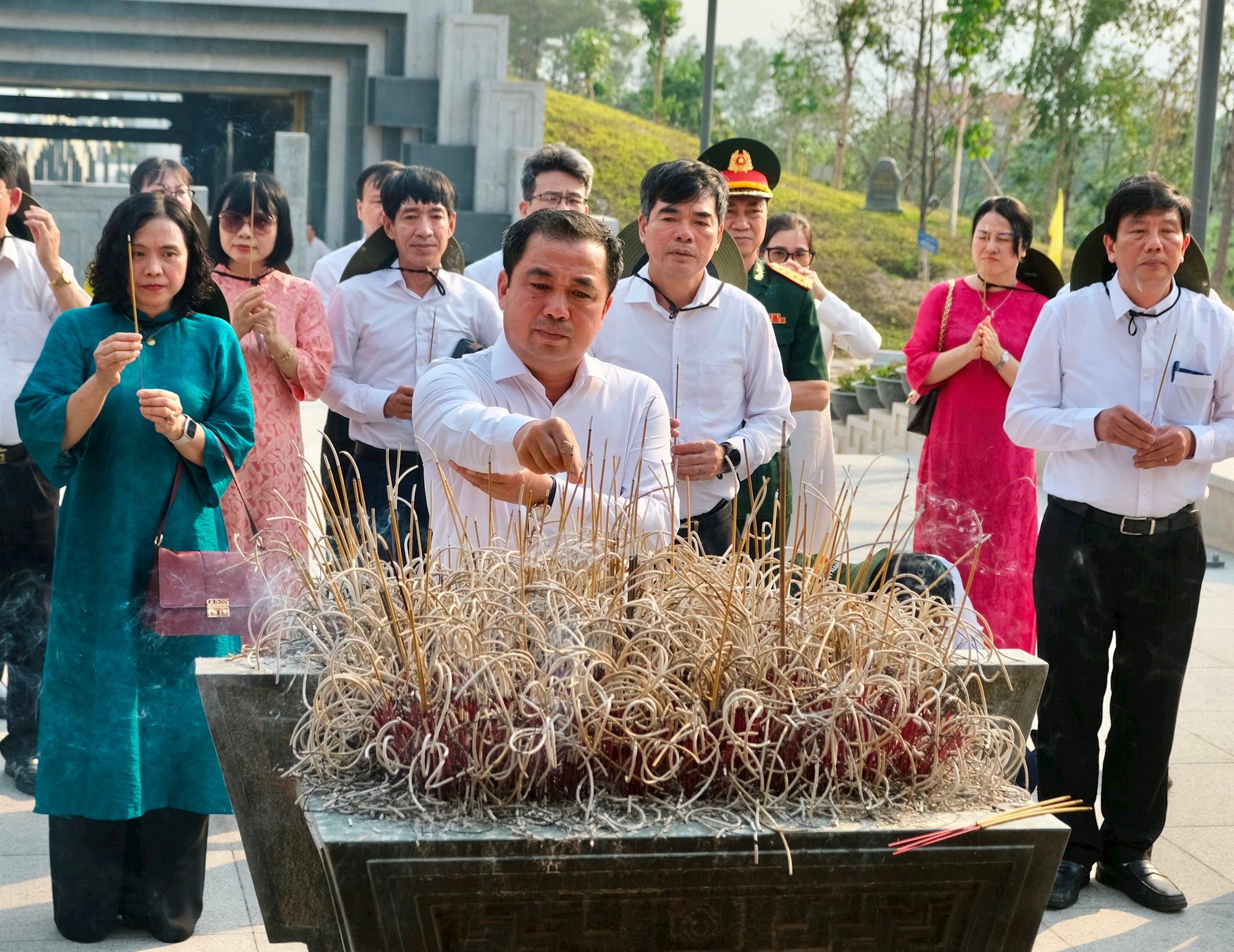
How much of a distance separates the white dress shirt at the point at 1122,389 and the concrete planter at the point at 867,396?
9.23 metres

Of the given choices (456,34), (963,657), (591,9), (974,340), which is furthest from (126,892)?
(591,9)

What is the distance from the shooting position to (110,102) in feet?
62.8

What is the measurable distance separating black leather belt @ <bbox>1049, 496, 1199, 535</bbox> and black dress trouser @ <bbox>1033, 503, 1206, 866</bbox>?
12mm

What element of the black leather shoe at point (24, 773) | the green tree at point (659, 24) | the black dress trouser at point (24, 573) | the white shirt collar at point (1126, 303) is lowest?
the black leather shoe at point (24, 773)

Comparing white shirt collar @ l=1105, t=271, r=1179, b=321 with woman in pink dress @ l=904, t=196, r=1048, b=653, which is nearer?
white shirt collar @ l=1105, t=271, r=1179, b=321

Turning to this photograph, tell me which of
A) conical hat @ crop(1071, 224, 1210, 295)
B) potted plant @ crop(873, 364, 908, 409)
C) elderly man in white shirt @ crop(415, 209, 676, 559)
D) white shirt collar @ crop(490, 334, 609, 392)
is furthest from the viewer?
potted plant @ crop(873, 364, 908, 409)

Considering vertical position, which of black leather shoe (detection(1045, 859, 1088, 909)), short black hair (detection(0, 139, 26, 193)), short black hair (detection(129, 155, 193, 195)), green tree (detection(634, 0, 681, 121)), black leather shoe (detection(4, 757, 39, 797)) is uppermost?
green tree (detection(634, 0, 681, 121))

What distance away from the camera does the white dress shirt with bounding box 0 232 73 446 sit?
157 inches

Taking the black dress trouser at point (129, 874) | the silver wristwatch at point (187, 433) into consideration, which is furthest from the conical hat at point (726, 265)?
the black dress trouser at point (129, 874)

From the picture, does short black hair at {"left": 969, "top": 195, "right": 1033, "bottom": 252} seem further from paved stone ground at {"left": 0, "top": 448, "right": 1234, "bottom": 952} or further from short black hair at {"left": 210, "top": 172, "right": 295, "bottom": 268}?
short black hair at {"left": 210, "top": 172, "right": 295, "bottom": 268}

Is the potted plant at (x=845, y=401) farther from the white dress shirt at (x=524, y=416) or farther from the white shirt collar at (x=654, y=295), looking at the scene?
the white dress shirt at (x=524, y=416)

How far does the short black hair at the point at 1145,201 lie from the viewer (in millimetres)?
3393

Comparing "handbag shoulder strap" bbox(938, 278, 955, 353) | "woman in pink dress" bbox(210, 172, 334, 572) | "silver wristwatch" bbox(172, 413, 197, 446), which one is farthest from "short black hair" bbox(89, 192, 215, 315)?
"handbag shoulder strap" bbox(938, 278, 955, 353)

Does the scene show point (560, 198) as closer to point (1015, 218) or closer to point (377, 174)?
point (377, 174)
